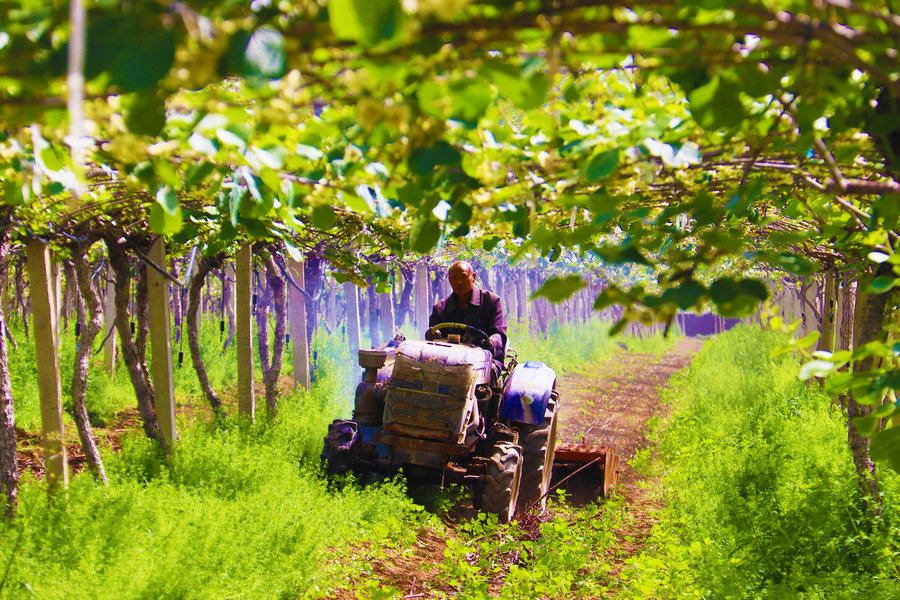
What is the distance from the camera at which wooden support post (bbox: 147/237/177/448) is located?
539 centimetres

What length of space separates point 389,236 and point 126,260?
2.52 m

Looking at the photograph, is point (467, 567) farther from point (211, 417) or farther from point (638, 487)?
point (211, 417)

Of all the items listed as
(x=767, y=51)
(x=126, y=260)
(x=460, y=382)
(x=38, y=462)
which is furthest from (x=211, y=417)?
A: (x=767, y=51)

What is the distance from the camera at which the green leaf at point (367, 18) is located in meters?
0.84

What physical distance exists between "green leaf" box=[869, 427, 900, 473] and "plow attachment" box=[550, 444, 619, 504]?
452cm

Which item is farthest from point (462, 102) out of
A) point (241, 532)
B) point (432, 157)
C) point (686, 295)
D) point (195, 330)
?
point (195, 330)

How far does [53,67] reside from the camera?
3.38 ft

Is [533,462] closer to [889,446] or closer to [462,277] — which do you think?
[462,277]

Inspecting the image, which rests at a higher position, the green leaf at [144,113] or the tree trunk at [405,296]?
the green leaf at [144,113]

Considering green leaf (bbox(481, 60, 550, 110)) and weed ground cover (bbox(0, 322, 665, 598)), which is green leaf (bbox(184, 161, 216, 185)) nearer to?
green leaf (bbox(481, 60, 550, 110))

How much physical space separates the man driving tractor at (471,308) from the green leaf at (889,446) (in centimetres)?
419

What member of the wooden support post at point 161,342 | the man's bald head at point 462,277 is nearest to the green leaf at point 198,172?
the wooden support post at point 161,342

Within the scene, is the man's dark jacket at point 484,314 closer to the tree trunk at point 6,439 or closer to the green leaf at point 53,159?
the tree trunk at point 6,439

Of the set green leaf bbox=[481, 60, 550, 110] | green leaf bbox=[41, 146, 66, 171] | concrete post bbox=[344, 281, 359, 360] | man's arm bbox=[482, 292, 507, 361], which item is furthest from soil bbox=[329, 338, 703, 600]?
concrete post bbox=[344, 281, 359, 360]
